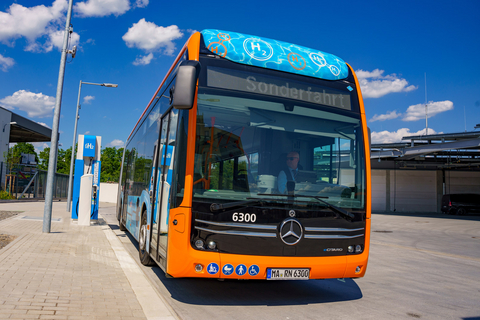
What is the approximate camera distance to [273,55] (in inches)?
213

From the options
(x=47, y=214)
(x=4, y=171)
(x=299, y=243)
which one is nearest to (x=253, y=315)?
(x=299, y=243)

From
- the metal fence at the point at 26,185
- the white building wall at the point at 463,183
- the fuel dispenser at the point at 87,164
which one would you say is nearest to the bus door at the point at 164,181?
the fuel dispenser at the point at 87,164

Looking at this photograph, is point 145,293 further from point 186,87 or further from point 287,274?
point 186,87

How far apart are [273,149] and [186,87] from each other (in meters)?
1.38

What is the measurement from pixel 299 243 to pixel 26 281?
12.6 feet

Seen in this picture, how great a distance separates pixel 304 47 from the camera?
5.94 m

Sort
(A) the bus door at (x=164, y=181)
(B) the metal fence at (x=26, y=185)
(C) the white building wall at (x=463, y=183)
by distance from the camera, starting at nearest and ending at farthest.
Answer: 1. (A) the bus door at (x=164, y=181)
2. (B) the metal fence at (x=26, y=185)
3. (C) the white building wall at (x=463, y=183)

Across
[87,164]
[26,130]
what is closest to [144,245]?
[87,164]

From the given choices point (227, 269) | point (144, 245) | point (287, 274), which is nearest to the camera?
point (227, 269)

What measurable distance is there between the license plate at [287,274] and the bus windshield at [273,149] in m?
0.91

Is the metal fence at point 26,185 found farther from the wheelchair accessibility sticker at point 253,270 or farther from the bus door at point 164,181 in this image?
the wheelchair accessibility sticker at point 253,270

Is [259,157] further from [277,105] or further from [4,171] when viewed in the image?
[4,171]

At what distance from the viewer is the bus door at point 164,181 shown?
5107 millimetres

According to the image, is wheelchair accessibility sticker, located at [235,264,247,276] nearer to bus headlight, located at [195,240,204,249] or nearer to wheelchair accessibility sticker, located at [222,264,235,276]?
wheelchair accessibility sticker, located at [222,264,235,276]
